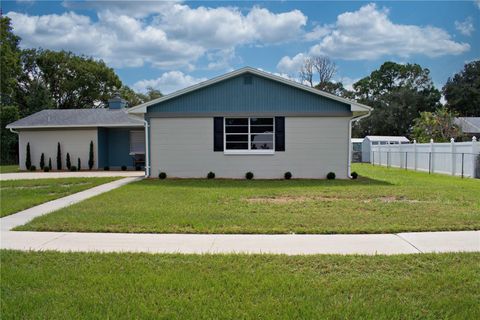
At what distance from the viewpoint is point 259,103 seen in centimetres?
1600

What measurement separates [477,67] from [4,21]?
55.9 m

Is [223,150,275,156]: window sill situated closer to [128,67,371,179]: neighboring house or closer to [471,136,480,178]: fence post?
[128,67,371,179]: neighboring house

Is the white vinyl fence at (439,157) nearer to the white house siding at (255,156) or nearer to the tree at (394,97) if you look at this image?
the white house siding at (255,156)

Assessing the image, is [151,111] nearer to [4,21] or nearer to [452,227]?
[452,227]

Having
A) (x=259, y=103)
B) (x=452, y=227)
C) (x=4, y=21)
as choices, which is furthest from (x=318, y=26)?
(x=4, y=21)

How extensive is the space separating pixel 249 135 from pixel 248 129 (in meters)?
0.24

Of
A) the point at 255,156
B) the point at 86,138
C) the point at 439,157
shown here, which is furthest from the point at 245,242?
the point at 86,138

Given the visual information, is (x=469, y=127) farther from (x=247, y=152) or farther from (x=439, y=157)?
(x=247, y=152)

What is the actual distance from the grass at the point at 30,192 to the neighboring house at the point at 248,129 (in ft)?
9.89

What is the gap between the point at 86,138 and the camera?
23.0 meters

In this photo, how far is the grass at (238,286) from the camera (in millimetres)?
3670

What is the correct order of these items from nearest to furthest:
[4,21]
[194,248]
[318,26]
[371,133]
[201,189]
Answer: [194,248], [201,189], [318,26], [4,21], [371,133]

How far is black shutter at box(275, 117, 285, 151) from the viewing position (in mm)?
16000

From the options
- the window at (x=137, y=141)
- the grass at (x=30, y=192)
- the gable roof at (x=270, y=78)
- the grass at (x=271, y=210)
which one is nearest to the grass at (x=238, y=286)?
the grass at (x=271, y=210)
